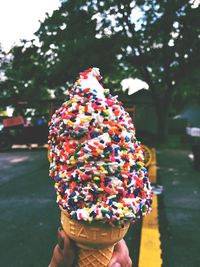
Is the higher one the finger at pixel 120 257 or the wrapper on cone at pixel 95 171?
the wrapper on cone at pixel 95 171

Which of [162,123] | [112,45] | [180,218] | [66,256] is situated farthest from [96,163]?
[162,123]

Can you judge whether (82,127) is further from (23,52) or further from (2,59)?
(2,59)

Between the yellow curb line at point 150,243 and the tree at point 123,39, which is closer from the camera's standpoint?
the yellow curb line at point 150,243

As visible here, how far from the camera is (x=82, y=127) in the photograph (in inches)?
92.7

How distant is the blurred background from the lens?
4.62 metres

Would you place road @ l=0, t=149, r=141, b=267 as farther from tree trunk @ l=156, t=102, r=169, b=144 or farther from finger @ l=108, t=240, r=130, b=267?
tree trunk @ l=156, t=102, r=169, b=144

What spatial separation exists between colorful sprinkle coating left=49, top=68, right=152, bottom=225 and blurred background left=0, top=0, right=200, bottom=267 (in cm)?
166

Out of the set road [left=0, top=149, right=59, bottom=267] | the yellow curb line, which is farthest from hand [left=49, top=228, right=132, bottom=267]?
road [left=0, top=149, right=59, bottom=267]

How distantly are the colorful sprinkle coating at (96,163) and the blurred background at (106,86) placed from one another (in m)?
1.66

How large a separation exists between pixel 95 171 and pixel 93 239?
1.60 feet

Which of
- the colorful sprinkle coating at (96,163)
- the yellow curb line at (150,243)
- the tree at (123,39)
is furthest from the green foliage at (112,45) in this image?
the colorful sprinkle coating at (96,163)

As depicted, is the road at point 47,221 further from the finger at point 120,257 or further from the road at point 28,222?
the finger at point 120,257

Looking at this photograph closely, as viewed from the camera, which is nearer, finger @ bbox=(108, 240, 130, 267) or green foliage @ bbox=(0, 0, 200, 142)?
finger @ bbox=(108, 240, 130, 267)

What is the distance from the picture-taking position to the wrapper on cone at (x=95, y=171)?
2.31 m
